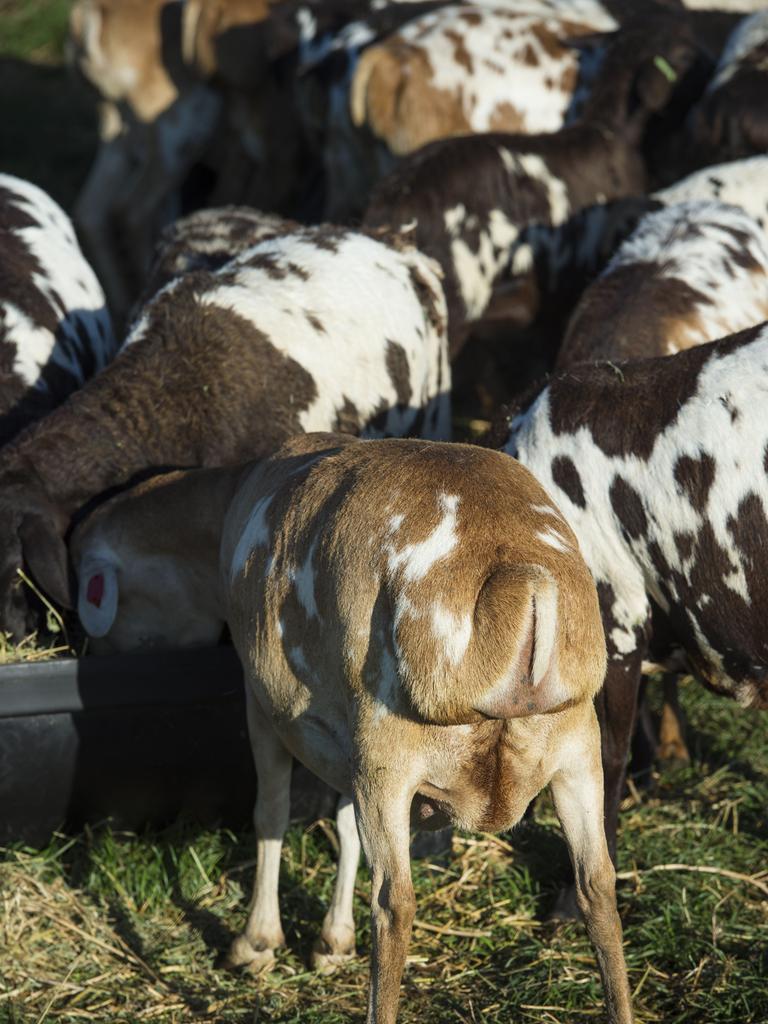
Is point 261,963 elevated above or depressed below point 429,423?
below

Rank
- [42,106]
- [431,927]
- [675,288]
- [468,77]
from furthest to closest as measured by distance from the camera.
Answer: [42,106] → [468,77] → [675,288] → [431,927]

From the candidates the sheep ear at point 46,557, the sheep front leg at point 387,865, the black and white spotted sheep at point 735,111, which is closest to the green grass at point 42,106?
the black and white spotted sheep at point 735,111

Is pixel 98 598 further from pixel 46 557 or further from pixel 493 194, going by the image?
pixel 493 194

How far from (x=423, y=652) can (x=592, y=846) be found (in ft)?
2.13

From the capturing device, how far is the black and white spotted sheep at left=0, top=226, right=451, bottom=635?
474 cm

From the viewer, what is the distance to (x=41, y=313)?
19.4 ft

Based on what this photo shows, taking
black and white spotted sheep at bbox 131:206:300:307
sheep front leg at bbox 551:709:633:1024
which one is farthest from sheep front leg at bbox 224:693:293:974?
black and white spotted sheep at bbox 131:206:300:307

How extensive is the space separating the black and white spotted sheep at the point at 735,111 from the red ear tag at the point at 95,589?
4.59m

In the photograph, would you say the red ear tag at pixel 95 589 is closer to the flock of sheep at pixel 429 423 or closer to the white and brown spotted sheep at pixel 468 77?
the flock of sheep at pixel 429 423

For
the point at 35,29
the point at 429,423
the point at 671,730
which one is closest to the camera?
the point at 671,730

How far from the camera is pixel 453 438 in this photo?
7.76m

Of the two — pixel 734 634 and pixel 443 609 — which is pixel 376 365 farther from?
pixel 443 609

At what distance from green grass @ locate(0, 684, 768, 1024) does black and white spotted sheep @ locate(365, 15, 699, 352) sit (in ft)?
9.41

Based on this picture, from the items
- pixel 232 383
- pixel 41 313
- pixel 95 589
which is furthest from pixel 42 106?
pixel 95 589
